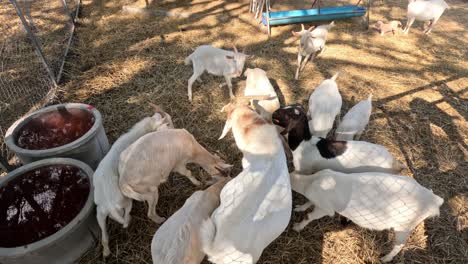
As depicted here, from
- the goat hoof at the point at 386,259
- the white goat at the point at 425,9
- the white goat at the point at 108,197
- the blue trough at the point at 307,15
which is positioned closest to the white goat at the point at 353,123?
the goat hoof at the point at 386,259

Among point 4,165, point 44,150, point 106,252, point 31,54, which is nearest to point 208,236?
point 106,252

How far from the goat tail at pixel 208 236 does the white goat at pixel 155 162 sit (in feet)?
2.88

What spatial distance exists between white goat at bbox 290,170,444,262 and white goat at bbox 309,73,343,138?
124 cm

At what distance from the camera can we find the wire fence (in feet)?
16.2

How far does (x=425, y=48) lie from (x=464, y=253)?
598 centimetres

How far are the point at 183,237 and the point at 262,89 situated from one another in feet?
9.44

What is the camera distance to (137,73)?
5.93 m

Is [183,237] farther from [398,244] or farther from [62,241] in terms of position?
[398,244]

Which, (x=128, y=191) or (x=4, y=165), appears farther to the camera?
Result: (x=4, y=165)

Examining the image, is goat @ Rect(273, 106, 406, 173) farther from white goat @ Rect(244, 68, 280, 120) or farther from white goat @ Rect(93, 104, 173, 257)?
white goat @ Rect(93, 104, 173, 257)

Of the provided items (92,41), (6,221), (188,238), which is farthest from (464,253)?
(92,41)

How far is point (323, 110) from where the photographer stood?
4055 millimetres

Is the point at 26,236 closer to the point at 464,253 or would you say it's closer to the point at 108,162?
the point at 108,162

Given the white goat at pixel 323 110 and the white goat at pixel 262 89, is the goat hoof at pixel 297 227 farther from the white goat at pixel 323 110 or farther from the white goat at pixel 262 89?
the white goat at pixel 262 89
